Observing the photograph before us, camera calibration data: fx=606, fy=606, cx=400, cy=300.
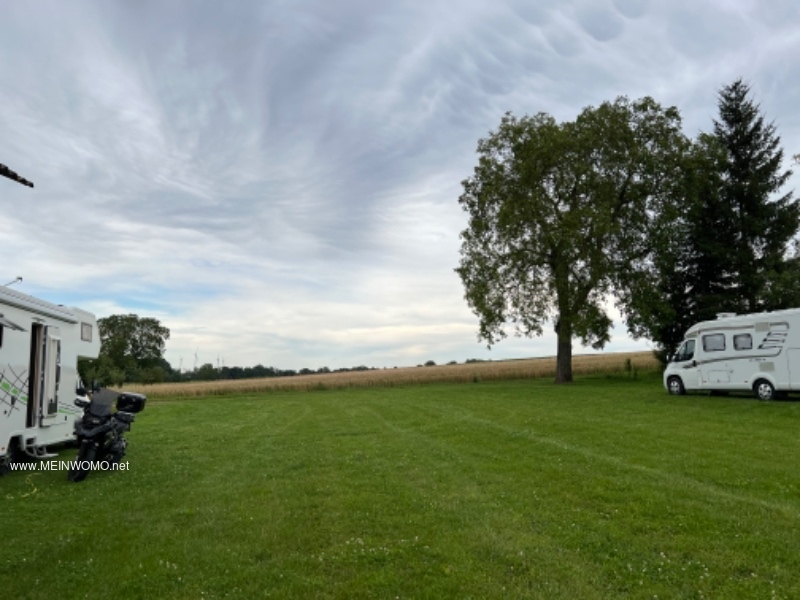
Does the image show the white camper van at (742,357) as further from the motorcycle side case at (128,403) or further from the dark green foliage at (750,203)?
the motorcycle side case at (128,403)

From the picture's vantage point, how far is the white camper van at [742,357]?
1898cm

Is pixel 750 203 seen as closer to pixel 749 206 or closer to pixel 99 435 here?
pixel 749 206

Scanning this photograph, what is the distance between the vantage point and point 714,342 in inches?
859

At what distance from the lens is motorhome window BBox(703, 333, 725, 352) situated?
2150 cm

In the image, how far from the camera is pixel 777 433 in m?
12.7

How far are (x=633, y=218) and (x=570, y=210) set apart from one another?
3.37m

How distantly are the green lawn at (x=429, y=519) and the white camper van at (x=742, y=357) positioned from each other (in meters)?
7.02

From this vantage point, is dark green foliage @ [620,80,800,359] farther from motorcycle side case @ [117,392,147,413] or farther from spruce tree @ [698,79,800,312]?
motorcycle side case @ [117,392,147,413]

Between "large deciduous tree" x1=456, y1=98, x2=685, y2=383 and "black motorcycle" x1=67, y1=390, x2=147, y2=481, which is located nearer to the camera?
"black motorcycle" x1=67, y1=390, x2=147, y2=481

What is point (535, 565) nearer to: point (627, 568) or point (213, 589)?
point (627, 568)

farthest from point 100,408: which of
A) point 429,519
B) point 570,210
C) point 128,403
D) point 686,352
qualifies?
point 570,210

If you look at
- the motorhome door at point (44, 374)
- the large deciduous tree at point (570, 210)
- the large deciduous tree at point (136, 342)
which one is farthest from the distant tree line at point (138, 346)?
the motorhome door at point (44, 374)

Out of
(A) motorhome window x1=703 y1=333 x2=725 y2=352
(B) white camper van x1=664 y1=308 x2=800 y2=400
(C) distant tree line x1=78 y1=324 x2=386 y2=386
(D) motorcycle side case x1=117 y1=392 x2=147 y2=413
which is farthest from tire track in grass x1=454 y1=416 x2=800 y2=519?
(C) distant tree line x1=78 y1=324 x2=386 y2=386

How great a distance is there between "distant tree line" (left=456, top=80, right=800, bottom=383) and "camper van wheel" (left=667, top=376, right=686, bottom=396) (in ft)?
23.0
